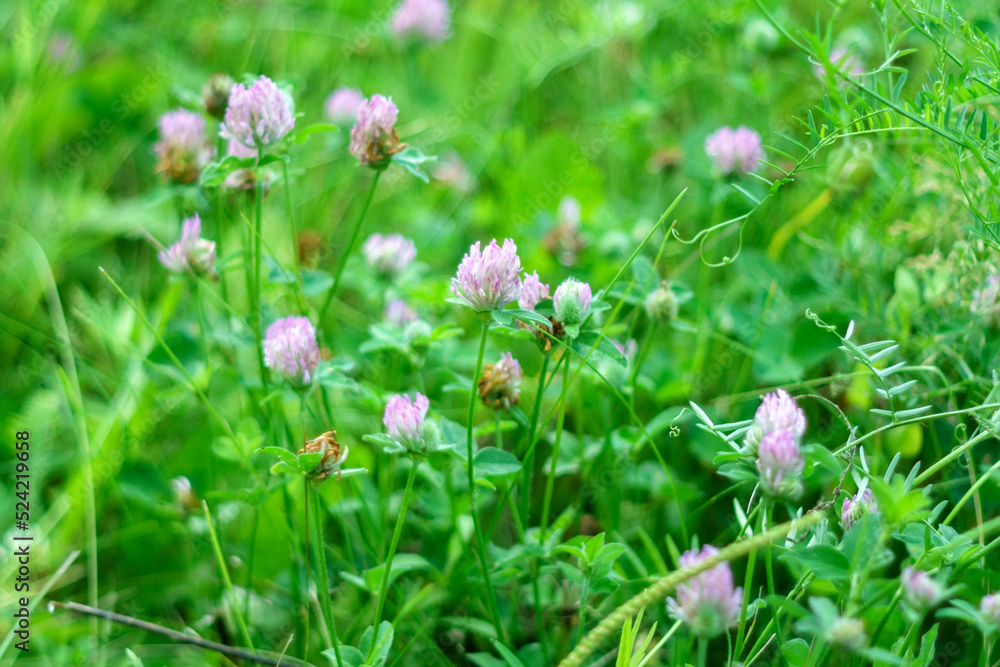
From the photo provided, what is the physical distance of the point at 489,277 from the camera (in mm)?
838

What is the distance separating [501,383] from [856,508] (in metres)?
0.44

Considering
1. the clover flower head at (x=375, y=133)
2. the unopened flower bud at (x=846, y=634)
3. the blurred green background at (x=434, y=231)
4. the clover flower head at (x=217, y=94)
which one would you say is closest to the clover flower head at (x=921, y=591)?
the unopened flower bud at (x=846, y=634)

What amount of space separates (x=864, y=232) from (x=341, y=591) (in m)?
1.08

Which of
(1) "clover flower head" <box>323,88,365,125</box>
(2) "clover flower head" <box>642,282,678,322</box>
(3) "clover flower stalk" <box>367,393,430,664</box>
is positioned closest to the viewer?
(3) "clover flower stalk" <box>367,393,430,664</box>

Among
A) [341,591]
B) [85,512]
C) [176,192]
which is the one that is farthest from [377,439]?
[85,512]

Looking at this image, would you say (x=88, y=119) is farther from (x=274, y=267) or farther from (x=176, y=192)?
(x=274, y=267)

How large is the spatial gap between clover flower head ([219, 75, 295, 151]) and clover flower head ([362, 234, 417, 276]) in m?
0.31

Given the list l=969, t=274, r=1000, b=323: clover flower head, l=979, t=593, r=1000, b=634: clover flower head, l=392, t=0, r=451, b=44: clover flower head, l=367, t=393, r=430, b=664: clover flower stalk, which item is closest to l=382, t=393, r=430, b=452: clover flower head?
l=367, t=393, r=430, b=664: clover flower stalk

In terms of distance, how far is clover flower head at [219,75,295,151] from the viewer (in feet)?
3.28

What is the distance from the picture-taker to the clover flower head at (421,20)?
2006 mm

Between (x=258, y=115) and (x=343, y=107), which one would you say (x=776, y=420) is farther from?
(x=343, y=107)

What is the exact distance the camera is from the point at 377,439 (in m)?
0.88

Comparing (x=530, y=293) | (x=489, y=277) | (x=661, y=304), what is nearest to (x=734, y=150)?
(x=661, y=304)

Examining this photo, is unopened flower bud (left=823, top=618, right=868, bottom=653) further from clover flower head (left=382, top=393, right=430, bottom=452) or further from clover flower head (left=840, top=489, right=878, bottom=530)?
clover flower head (left=382, top=393, right=430, bottom=452)
